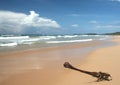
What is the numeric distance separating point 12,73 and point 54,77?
66.3 inches

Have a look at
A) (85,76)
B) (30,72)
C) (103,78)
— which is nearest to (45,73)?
(30,72)

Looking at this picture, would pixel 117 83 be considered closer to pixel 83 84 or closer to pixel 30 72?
pixel 83 84

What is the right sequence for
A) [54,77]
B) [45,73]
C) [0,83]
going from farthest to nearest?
1. [45,73]
2. [54,77]
3. [0,83]

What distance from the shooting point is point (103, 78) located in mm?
5977

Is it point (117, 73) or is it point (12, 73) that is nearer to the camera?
point (117, 73)

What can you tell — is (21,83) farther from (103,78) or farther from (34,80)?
(103,78)

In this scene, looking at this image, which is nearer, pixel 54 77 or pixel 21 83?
pixel 21 83

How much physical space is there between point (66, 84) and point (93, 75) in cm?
97

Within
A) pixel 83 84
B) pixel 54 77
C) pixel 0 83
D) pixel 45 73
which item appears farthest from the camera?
pixel 45 73

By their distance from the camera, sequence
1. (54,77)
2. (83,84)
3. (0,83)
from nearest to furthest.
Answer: (83,84)
(0,83)
(54,77)

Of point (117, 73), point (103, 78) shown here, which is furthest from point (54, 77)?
point (117, 73)

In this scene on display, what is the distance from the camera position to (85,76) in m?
6.45

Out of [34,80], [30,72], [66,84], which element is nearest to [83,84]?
[66,84]

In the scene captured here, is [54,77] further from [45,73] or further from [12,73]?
[12,73]
